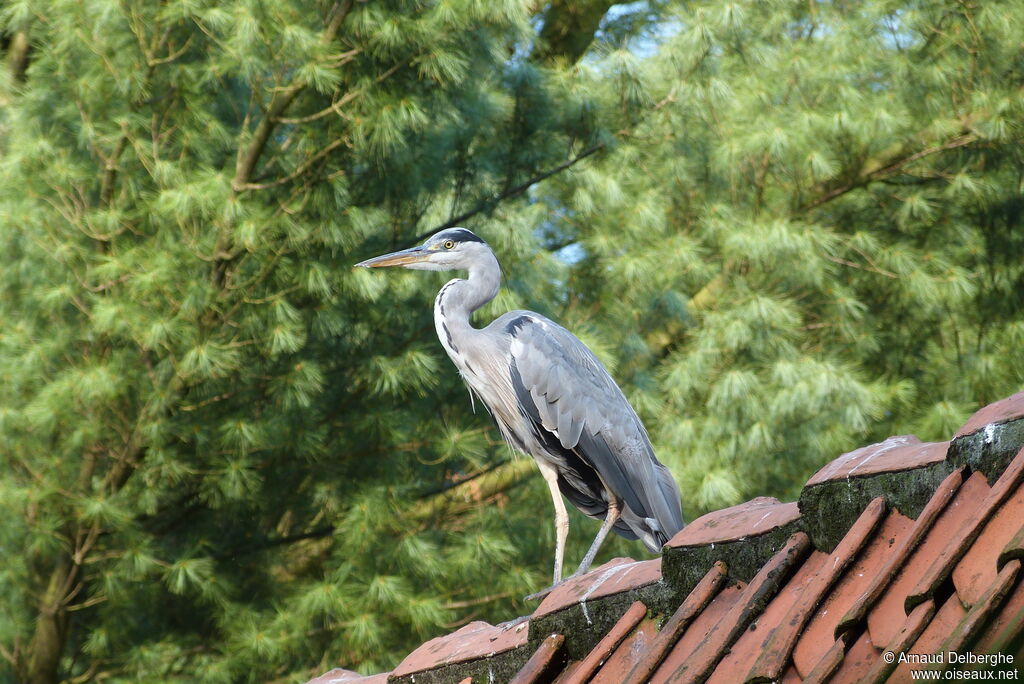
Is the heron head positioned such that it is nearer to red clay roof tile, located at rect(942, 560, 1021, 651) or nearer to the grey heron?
the grey heron

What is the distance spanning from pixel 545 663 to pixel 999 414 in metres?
1.01

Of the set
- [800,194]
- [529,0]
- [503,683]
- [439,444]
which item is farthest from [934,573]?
[800,194]

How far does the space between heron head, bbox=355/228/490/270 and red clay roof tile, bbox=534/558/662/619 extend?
2196mm

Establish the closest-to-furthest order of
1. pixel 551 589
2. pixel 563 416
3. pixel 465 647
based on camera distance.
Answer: pixel 465 647 < pixel 551 589 < pixel 563 416

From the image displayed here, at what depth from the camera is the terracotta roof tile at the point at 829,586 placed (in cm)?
170

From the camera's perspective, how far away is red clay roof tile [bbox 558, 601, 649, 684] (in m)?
2.32

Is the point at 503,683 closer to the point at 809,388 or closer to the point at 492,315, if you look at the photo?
the point at 492,315

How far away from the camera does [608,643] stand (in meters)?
2.33

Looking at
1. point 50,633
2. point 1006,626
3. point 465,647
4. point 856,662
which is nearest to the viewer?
point 1006,626

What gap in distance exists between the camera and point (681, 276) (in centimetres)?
912

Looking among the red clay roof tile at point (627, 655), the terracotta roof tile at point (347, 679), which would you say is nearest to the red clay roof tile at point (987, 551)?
the red clay roof tile at point (627, 655)

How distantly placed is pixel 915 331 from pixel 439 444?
14.8 ft

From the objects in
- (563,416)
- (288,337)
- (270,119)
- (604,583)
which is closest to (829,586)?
(604,583)

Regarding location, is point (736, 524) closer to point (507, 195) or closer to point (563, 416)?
point (563, 416)
